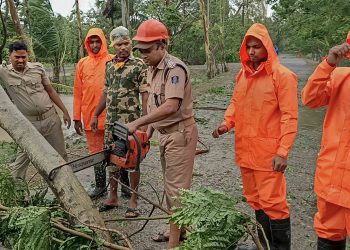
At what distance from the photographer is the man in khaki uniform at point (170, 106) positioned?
10.5ft

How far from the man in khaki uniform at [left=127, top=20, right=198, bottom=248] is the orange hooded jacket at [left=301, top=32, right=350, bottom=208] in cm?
96

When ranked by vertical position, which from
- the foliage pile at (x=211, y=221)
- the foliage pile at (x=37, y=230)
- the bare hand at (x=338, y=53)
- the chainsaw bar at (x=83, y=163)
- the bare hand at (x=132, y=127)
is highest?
the bare hand at (x=338, y=53)

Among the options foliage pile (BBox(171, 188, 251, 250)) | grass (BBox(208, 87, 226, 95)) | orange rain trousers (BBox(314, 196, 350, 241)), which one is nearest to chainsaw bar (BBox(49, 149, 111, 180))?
foliage pile (BBox(171, 188, 251, 250))

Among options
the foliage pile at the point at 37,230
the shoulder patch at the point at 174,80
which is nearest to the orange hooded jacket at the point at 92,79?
the shoulder patch at the point at 174,80

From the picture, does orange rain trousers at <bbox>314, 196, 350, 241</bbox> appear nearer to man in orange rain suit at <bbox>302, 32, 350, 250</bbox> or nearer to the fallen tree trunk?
man in orange rain suit at <bbox>302, 32, 350, 250</bbox>

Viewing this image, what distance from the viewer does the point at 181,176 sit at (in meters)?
3.38

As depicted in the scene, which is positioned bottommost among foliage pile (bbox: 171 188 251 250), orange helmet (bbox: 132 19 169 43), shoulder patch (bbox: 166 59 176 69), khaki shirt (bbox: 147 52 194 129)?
foliage pile (bbox: 171 188 251 250)

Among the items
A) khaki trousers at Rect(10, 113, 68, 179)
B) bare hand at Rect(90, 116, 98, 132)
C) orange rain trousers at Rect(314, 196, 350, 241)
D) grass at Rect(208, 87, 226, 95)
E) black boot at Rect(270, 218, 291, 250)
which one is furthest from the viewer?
grass at Rect(208, 87, 226, 95)

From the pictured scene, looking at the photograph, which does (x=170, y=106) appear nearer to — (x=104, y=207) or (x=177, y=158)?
(x=177, y=158)

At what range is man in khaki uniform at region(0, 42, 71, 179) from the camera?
464 centimetres

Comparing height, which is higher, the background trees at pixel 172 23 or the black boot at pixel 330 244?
the background trees at pixel 172 23

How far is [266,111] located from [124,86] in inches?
66.0

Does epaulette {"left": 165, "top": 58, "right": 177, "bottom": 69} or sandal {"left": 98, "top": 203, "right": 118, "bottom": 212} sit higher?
epaulette {"left": 165, "top": 58, "right": 177, "bottom": 69}

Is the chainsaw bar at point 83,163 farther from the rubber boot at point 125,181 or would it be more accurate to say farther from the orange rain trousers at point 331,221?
the rubber boot at point 125,181
